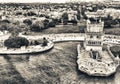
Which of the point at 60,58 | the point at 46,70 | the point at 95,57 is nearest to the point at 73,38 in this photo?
the point at 60,58

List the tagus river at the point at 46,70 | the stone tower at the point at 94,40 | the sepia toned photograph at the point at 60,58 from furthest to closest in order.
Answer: the stone tower at the point at 94,40 < the sepia toned photograph at the point at 60,58 < the tagus river at the point at 46,70

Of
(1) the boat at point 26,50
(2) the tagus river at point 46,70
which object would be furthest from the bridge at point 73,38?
(2) the tagus river at point 46,70

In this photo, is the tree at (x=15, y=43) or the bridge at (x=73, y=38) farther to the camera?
the bridge at (x=73, y=38)

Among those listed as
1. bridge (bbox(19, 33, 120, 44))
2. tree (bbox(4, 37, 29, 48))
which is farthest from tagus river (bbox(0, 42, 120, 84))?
bridge (bbox(19, 33, 120, 44))

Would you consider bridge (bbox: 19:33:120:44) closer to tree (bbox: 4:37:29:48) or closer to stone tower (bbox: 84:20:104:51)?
stone tower (bbox: 84:20:104:51)

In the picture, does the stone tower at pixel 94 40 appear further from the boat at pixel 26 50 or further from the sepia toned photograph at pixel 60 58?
the boat at pixel 26 50

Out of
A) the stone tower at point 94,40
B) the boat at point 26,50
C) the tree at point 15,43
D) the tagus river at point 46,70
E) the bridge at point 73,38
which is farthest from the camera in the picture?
the bridge at point 73,38

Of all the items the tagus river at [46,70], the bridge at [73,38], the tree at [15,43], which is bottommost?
the bridge at [73,38]
